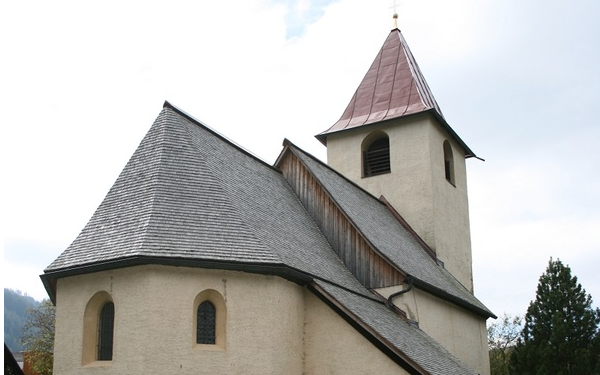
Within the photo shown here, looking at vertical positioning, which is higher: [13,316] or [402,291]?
[13,316]

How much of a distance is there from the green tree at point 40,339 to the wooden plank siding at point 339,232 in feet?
65.4

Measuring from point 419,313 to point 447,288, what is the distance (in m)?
3.14

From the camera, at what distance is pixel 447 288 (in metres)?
20.2

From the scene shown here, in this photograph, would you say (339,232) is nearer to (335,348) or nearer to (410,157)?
(335,348)

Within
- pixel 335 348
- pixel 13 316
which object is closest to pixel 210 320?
pixel 335 348

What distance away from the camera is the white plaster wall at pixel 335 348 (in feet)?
44.2

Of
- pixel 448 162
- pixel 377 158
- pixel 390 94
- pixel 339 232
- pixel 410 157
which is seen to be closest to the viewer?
pixel 339 232

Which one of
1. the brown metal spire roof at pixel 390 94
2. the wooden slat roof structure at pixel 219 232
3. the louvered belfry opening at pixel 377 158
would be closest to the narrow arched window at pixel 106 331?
the wooden slat roof structure at pixel 219 232

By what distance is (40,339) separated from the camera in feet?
118

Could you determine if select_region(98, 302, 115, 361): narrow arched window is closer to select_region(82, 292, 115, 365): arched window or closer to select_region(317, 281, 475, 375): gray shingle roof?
select_region(82, 292, 115, 365): arched window

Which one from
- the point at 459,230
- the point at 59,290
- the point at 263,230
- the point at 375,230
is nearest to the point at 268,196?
the point at 263,230

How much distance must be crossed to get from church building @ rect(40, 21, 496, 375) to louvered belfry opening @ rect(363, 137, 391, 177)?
5.14 metres

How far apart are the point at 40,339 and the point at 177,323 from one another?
85.0 feet

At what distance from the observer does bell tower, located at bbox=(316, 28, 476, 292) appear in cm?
2430
